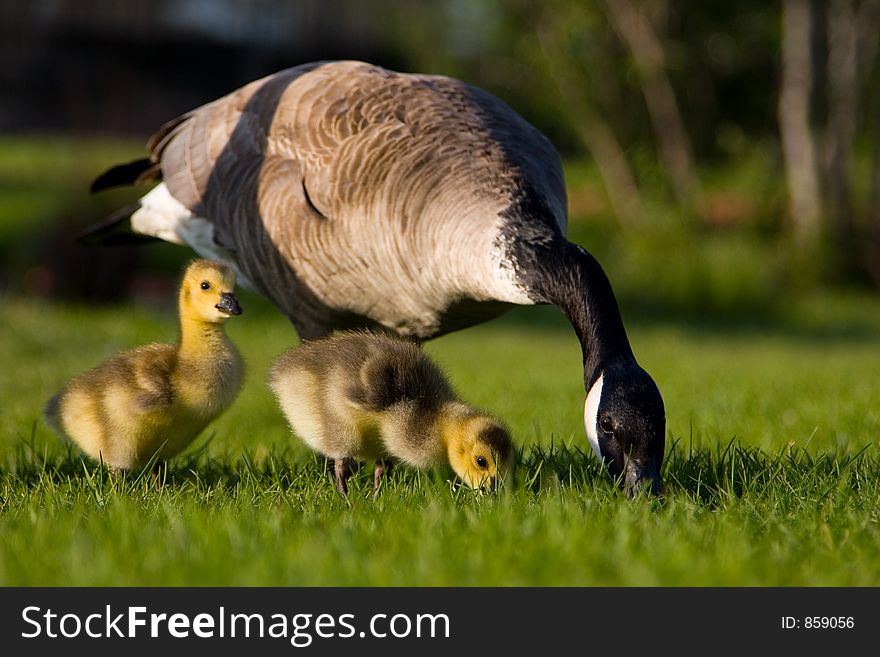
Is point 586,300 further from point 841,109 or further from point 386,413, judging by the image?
point 841,109

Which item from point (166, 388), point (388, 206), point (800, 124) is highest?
point (800, 124)

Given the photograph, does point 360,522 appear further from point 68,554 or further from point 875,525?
point 875,525

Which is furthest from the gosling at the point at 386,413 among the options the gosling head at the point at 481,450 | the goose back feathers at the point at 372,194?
the goose back feathers at the point at 372,194

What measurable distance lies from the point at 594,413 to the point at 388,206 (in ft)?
5.51

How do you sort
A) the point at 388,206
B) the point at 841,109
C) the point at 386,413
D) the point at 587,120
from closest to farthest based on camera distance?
the point at 386,413 → the point at 388,206 → the point at 841,109 → the point at 587,120

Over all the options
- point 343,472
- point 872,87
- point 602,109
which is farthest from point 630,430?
point 872,87

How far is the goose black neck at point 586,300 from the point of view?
4.28 metres

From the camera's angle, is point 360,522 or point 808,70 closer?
point 360,522

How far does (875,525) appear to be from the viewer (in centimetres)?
377

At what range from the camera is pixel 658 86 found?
1877 centimetres

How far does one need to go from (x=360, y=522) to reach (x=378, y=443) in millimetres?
1058

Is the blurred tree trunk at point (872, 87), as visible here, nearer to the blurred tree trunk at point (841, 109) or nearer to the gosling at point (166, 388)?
the blurred tree trunk at point (841, 109)

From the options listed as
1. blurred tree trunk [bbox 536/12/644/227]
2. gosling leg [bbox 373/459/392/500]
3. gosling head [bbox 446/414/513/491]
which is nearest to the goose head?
gosling head [bbox 446/414/513/491]
